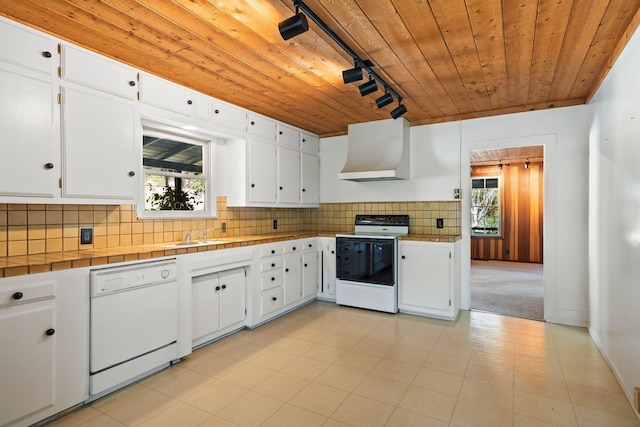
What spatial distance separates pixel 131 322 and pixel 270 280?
1.53 metres

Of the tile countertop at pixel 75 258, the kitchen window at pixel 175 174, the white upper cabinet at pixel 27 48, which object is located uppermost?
the white upper cabinet at pixel 27 48

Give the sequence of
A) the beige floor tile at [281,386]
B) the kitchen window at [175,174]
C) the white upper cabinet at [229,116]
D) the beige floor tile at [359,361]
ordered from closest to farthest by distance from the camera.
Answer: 1. the beige floor tile at [281,386]
2. the beige floor tile at [359,361]
3. the kitchen window at [175,174]
4. the white upper cabinet at [229,116]

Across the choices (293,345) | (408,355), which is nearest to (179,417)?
(293,345)

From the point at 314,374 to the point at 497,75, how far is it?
2910 millimetres

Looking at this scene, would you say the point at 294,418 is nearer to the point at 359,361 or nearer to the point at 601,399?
the point at 359,361

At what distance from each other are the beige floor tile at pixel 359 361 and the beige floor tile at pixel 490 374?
0.69 m

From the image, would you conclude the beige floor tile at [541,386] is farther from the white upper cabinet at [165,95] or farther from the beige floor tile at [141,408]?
the white upper cabinet at [165,95]

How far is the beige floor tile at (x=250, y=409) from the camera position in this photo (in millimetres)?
1966

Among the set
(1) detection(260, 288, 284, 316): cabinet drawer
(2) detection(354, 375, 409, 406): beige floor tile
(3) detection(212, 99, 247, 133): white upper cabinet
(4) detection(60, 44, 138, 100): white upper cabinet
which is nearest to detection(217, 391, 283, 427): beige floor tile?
(2) detection(354, 375, 409, 406): beige floor tile

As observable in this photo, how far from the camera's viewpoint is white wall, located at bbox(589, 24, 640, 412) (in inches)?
80.0

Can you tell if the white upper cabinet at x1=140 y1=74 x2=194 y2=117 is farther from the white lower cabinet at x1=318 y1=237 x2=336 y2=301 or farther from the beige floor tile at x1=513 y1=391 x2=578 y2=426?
the beige floor tile at x1=513 y1=391 x2=578 y2=426

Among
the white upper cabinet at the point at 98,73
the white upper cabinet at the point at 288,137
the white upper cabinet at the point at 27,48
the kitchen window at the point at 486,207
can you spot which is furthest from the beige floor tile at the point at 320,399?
the kitchen window at the point at 486,207

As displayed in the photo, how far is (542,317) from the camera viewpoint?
3807 mm

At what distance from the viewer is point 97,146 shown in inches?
93.3
